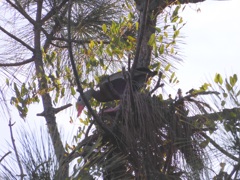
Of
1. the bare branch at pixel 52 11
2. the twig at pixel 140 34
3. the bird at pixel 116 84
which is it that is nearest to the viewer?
the twig at pixel 140 34

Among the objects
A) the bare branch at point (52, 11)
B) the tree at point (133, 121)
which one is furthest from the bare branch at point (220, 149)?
the bare branch at point (52, 11)

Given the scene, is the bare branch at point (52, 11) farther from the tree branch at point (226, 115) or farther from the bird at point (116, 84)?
the tree branch at point (226, 115)

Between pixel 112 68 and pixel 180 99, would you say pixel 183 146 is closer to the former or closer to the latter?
pixel 180 99

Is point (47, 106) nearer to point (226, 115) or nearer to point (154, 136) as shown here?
point (154, 136)

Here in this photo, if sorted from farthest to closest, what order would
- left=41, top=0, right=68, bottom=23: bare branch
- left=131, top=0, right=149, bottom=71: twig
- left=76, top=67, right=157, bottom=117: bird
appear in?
left=41, top=0, right=68, bottom=23: bare branch < left=76, top=67, right=157, bottom=117: bird < left=131, top=0, right=149, bottom=71: twig

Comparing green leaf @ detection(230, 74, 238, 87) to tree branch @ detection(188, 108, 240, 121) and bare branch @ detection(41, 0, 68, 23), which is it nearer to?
tree branch @ detection(188, 108, 240, 121)


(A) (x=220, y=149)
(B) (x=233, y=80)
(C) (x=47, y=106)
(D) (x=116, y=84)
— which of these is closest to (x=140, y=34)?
(D) (x=116, y=84)

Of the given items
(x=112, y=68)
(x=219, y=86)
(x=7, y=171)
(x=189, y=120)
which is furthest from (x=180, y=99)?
(x=112, y=68)

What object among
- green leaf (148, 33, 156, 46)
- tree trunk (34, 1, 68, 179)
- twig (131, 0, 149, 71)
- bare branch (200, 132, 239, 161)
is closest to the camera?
bare branch (200, 132, 239, 161)

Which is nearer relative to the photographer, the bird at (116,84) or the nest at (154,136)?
the nest at (154,136)

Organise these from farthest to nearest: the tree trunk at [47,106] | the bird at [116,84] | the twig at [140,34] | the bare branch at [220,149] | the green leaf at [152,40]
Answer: the green leaf at [152,40], the bird at [116,84], the twig at [140,34], the tree trunk at [47,106], the bare branch at [220,149]

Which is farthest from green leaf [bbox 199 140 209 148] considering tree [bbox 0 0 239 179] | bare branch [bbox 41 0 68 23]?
bare branch [bbox 41 0 68 23]

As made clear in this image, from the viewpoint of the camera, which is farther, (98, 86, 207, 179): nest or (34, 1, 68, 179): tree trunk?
(98, 86, 207, 179): nest

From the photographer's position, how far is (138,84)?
397 centimetres
